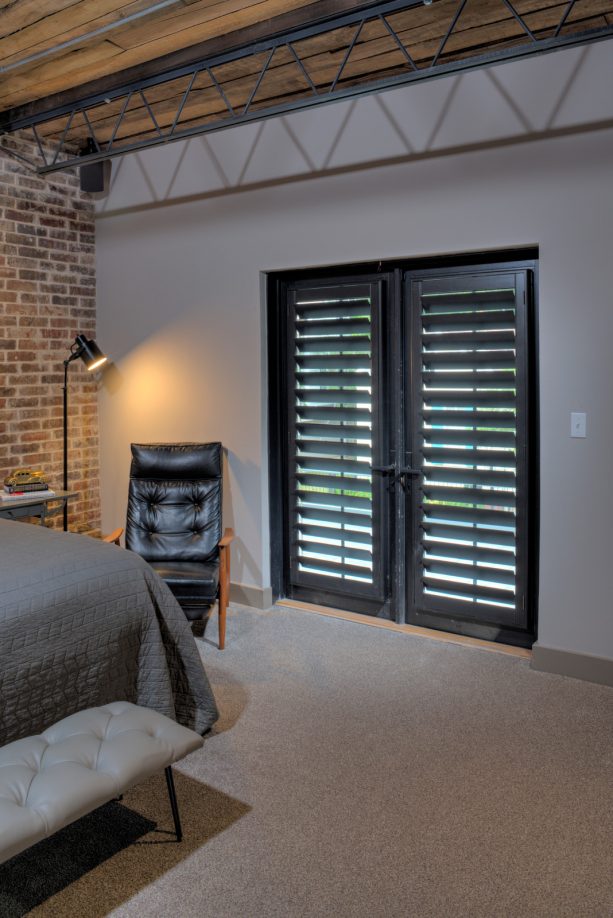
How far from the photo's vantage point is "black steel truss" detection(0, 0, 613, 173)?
3.00 metres

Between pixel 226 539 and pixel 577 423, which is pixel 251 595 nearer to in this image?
pixel 226 539

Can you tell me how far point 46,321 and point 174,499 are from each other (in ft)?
5.40

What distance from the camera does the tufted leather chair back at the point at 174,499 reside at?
4.33 meters

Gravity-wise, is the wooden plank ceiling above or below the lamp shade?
above

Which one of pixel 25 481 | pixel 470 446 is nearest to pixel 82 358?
pixel 25 481

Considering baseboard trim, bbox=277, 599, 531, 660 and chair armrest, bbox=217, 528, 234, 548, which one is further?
chair armrest, bbox=217, 528, 234, 548

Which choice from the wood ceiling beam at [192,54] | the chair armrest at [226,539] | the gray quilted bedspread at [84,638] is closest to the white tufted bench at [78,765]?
the gray quilted bedspread at [84,638]

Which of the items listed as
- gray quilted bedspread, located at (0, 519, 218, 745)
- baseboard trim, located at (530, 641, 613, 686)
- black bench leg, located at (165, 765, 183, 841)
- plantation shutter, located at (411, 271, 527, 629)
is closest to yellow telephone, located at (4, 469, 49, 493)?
gray quilted bedspread, located at (0, 519, 218, 745)

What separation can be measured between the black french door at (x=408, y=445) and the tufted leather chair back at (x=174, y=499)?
46cm

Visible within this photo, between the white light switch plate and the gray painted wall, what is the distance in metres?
0.04

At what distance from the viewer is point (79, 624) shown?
2.51 m

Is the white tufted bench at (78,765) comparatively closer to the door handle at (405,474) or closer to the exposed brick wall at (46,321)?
the door handle at (405,474)

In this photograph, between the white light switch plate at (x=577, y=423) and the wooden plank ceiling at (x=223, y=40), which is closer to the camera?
the wooden plank ceiling at (x=223, y=40)

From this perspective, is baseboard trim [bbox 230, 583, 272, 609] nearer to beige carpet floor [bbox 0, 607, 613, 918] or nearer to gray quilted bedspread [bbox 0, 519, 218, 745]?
beige carpet floor [bbox 0, 607, 613, 918]
